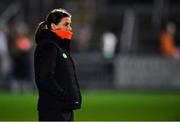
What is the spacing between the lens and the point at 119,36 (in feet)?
104

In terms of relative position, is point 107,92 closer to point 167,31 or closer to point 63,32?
point 167,31

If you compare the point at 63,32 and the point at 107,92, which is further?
the point at 107,92

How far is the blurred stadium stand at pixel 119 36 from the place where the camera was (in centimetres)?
2714

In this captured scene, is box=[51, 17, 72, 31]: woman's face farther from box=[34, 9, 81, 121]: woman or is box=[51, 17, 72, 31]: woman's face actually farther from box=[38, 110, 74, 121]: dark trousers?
box=[38, 110, 74, 121]: dark trousers

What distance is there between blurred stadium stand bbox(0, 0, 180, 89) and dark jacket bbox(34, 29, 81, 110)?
57.8ft

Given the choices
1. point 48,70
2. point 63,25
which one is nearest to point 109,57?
point 63,25

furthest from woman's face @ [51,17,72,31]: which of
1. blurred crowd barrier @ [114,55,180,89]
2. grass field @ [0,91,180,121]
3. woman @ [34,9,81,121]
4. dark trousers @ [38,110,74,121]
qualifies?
blurred crowd barrier @ [114,55,180,89]

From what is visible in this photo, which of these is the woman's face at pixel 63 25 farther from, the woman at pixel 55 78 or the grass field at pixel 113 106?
the grass field at pixel 113 106

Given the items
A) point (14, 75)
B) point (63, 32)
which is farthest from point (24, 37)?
point (63, 32)

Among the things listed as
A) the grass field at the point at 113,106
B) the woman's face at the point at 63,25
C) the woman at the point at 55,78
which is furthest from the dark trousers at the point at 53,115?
the grass field at the point at 113,106

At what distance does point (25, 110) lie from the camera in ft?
66.7

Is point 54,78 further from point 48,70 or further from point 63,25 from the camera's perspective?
point 63,25

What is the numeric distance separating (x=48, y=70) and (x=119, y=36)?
22364mm

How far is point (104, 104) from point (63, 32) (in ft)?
40.8
